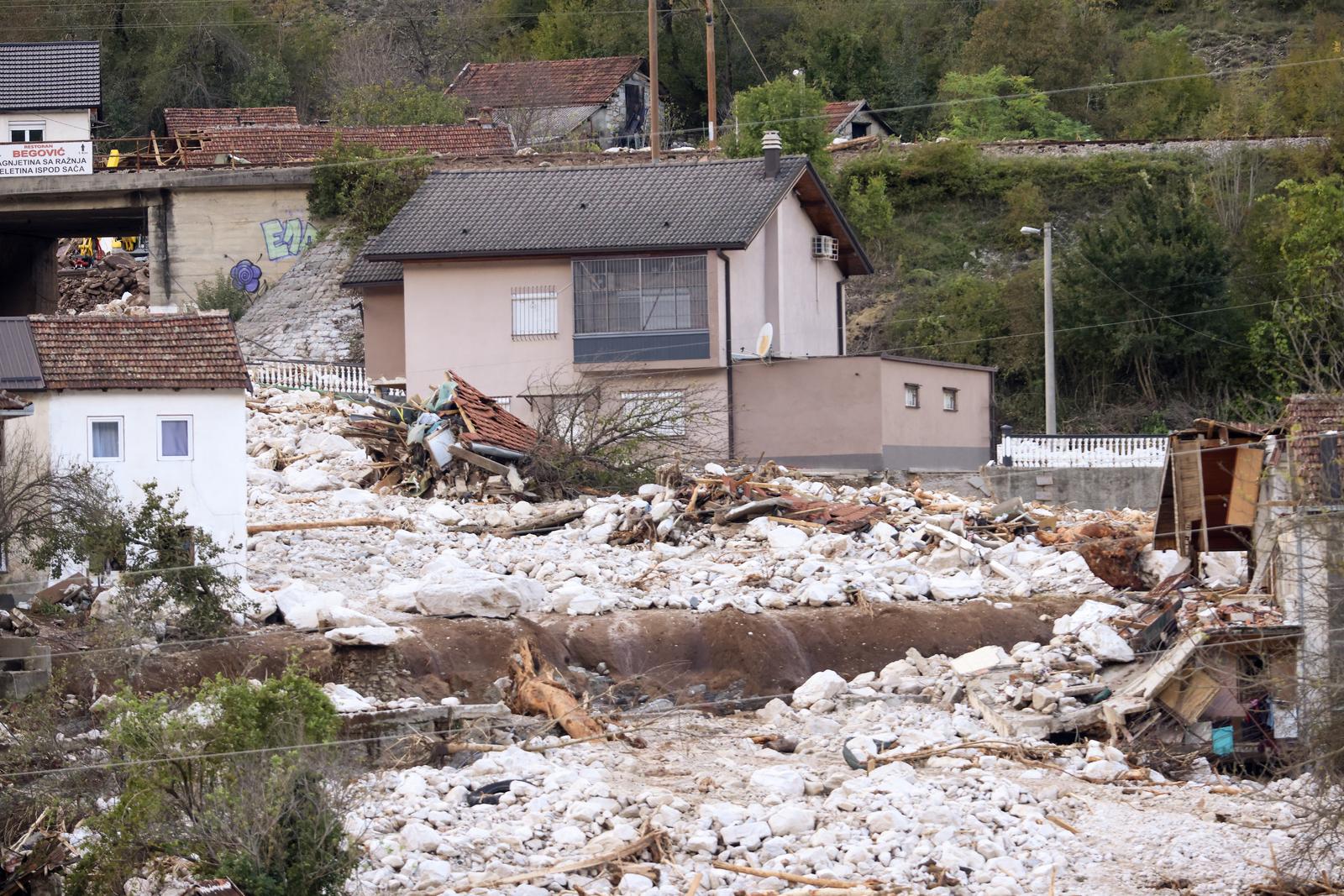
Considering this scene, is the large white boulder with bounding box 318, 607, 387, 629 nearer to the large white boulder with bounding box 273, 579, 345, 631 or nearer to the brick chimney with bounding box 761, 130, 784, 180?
the large white boulder with bounding box 273, 579, 345, 631

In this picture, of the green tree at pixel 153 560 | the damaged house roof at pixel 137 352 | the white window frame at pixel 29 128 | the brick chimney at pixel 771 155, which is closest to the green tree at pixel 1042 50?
the brick chimney at pixel 771 155

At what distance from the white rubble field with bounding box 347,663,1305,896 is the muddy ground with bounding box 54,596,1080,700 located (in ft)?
8.74

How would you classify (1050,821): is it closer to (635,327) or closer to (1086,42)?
(635,327)

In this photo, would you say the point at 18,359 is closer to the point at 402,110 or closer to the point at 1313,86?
the point at 402,110

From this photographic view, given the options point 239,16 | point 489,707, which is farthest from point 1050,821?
point 239,16

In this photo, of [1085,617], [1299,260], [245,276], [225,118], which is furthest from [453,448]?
[225,118]

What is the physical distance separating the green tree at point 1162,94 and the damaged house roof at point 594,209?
21568 millimetres

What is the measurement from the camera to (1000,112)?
57.1m

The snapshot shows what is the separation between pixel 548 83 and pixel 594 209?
24.9 metres

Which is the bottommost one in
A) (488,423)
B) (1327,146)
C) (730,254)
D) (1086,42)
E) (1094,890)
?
(1094,890)

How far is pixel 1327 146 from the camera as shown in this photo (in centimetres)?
4922

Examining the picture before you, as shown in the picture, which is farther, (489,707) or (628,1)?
(628,1)

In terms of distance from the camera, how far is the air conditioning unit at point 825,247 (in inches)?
1585

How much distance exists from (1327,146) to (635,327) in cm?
2302
